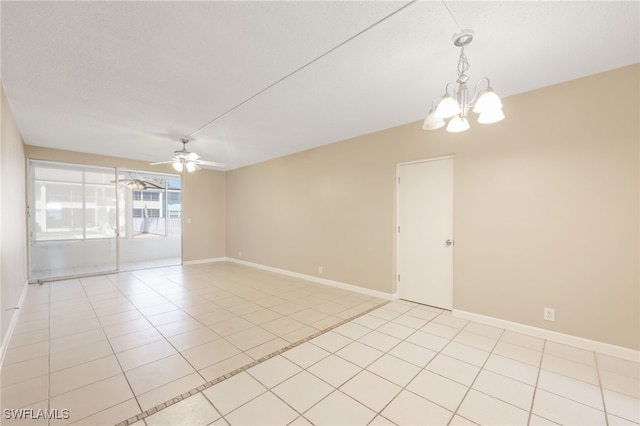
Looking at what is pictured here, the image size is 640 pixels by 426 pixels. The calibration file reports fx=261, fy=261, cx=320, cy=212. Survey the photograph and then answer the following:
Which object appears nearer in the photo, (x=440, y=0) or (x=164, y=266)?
(x=440, y=0)

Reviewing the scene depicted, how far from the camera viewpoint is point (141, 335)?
2920mm

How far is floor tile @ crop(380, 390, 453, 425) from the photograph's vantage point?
1.71 m

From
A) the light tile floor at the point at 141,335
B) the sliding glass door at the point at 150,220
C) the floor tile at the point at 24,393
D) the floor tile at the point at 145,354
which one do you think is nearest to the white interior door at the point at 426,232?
the light tile floor at the point at 141,335

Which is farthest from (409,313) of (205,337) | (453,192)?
(205,337)

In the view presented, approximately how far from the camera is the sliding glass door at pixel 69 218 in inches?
215

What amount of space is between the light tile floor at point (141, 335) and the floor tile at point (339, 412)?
2.56ft

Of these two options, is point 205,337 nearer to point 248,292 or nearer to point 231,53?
point 248,292

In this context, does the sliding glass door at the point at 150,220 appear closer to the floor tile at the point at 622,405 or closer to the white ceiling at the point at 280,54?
the white ceiling at the point at 280,54

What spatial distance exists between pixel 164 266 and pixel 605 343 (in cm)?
795

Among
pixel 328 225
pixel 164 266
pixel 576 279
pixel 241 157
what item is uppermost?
pixel 241 157


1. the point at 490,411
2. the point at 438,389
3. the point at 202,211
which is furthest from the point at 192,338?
the point at 202,211

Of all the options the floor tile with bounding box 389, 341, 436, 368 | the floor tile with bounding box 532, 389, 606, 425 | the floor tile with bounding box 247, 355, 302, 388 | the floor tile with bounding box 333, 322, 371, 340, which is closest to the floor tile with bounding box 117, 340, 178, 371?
the floor tile with bounding box 247, 355, 302, 388

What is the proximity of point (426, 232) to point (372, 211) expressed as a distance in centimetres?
92

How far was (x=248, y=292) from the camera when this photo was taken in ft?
14.9
